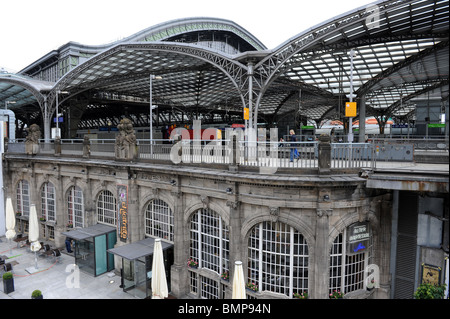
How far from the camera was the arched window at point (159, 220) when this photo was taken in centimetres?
1862

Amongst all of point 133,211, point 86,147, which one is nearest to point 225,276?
point 133,211

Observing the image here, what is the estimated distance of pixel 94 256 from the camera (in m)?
20.5

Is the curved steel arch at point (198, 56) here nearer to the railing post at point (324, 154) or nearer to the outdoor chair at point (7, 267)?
the railing post at point (324, 154)

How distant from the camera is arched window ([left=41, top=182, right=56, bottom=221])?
27656 mm

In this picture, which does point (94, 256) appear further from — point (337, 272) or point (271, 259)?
point (337, 272)

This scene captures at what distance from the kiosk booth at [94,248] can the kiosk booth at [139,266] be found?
3347 mm

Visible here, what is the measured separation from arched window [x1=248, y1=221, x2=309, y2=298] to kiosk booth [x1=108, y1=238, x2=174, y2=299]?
5871 mm

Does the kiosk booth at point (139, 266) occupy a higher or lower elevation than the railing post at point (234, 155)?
lower

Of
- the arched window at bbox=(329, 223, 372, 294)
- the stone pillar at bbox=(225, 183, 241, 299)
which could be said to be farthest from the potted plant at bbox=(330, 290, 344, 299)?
the stone pillar at bbox=(225, 183, 241, 299)

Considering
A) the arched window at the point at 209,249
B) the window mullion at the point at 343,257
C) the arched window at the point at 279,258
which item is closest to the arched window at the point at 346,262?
the window mullion at the point at 343,257

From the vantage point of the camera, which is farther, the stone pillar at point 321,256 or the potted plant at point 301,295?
the potted plant at point 301,295

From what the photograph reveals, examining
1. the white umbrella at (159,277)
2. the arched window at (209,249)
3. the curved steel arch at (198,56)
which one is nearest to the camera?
the white umbrella at (159,277)

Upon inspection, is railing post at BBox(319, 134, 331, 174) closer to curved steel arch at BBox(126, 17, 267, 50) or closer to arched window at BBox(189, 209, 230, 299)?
arched window at BBox(189, 209, 230, 299)
